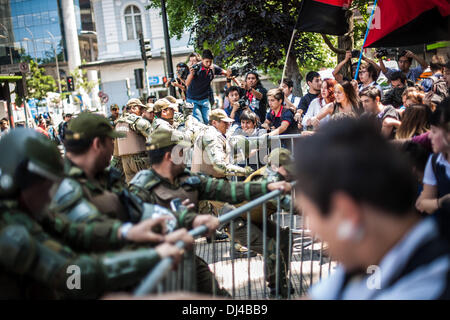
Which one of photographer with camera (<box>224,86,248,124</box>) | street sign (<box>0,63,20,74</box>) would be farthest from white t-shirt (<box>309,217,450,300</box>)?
street sign (<box>0,63,20,74</box>)

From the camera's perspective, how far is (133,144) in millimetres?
8328

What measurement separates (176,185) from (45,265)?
1.69 metres

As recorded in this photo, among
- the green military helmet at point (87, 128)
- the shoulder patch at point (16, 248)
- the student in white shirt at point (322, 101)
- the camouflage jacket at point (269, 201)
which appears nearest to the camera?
the shoulder patch at point (16, 248)

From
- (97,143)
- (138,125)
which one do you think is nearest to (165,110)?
(138,125)

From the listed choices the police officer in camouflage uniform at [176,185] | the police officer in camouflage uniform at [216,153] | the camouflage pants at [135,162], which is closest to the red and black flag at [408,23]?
the police officer in camouflage uniform at [216,153]

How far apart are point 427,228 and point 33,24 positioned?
322ft

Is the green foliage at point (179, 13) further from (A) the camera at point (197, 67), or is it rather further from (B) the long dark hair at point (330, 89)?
(B) the long dark hair at point (330, 89)

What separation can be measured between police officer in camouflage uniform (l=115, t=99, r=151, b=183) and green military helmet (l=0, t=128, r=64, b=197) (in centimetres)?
600

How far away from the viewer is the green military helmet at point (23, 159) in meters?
2.07

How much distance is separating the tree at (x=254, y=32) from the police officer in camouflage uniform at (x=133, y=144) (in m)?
4.51

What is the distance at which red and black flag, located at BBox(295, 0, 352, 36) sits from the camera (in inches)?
296

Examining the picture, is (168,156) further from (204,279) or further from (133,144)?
(133,144)

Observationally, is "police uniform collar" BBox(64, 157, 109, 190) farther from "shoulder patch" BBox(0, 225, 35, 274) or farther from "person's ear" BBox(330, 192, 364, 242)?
"person's ear" BBox(330, 192, 364, 242)

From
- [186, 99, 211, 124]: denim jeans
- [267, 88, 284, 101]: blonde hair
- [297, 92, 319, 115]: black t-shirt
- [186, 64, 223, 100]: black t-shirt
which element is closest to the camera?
[267, 88, 284, 101]: blonde hair
